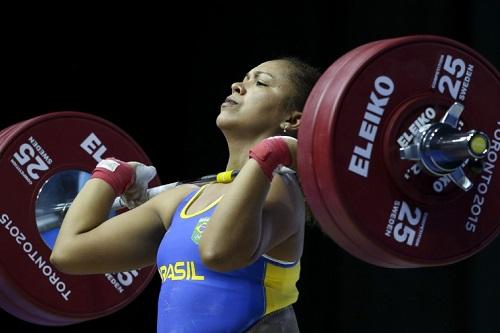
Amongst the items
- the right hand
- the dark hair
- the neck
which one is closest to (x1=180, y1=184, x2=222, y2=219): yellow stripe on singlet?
the neck

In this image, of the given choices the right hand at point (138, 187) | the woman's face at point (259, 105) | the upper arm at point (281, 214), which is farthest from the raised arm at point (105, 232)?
the upper arm at point (281, 214)

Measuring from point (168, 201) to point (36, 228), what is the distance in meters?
0.57

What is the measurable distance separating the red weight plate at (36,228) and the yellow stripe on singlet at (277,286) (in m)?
0.74

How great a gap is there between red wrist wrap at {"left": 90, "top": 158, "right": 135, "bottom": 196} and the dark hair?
0.47 metres

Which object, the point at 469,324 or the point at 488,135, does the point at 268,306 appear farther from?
the point at 469,324

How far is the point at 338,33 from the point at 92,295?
134 centimetres

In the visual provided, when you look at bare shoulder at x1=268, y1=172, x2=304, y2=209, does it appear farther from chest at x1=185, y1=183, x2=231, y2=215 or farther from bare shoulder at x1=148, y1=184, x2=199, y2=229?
bare shoulder at x1=148, y1=184, x2=199, y2=229

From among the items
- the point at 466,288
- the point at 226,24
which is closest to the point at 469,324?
the point at 466,288

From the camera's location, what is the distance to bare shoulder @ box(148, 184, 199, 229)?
2455mm

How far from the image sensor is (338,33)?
11.4 ft

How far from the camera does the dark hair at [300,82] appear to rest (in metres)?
2.50

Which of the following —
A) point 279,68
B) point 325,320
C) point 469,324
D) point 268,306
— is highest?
point 279,68

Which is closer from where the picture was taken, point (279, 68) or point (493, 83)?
point (493, 83)

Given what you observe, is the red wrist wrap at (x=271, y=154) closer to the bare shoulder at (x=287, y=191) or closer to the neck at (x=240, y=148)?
the bare shoulder at (x=287, y=191)
